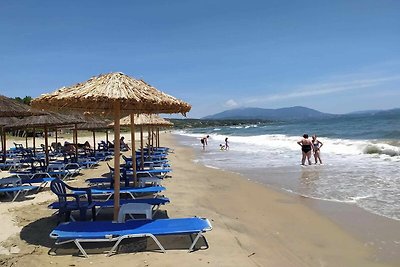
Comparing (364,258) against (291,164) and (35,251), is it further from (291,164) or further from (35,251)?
(291,164)

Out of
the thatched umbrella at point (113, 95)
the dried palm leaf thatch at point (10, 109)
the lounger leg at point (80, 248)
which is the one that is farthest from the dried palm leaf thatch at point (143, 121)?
the lounger leg at point (80, 248)

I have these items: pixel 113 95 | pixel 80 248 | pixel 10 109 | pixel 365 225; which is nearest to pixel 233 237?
pixel 80 248

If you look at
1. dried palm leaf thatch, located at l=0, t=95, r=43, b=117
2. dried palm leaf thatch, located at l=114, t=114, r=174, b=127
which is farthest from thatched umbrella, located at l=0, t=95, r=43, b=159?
dried palm leaf thatch, located at l=114, t=114, r=174, b=127

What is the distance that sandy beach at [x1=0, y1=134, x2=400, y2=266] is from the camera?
4.73 metres

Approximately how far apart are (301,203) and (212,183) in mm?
3290

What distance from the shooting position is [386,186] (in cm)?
1004

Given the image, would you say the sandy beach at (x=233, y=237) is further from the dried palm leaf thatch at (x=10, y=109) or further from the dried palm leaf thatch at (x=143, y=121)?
the dried palm leaf thatch at (x=143, y=121)

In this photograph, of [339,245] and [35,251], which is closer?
[35,251]

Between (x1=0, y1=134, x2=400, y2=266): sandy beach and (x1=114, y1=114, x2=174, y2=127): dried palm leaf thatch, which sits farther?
(x1=114, y1=114, x2=174, y2=127): dried palm leaf thatch

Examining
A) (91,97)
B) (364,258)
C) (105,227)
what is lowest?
(364,258)

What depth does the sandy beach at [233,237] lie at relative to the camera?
15.5ft

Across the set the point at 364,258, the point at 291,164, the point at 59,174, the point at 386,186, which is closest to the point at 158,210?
the point at 364,258

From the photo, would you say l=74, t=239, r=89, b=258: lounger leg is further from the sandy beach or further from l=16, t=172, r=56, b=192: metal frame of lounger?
l=16, t=172, r=56, b=192: metal frame of lounger

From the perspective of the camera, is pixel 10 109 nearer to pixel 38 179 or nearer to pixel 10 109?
pixel 10 109
